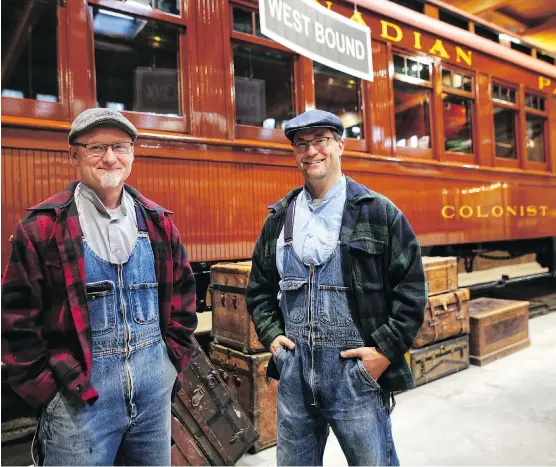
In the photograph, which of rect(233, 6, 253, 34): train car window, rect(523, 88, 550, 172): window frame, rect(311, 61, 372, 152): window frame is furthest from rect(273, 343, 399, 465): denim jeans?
rect(523, 88, 550, 172): window frame

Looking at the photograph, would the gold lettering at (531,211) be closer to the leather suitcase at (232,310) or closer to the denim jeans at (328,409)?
the leather suitcase at (232,310)

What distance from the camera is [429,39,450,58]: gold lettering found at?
4.36 meters

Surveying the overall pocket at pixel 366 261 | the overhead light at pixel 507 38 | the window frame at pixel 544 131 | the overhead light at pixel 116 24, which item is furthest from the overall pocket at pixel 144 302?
the overhead light at pixel 507 38

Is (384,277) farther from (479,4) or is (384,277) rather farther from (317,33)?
(479,4)

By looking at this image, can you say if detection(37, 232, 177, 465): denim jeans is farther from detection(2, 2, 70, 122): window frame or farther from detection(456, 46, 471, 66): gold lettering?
detection(456, 46, 471, 66): gold lettering

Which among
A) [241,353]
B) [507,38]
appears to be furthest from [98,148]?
[507,38]

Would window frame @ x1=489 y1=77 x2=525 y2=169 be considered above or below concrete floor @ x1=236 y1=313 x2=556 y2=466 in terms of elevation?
above

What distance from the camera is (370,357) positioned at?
4.13 ft

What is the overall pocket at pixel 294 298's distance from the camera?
134 cm

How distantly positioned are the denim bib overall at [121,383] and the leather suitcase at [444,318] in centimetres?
250

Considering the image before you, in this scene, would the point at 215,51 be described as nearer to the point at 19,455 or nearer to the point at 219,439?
the point at 219,439

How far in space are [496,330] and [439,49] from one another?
282cm

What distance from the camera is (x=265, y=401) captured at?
2590 mm

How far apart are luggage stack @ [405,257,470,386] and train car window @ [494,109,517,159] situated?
2.38m
